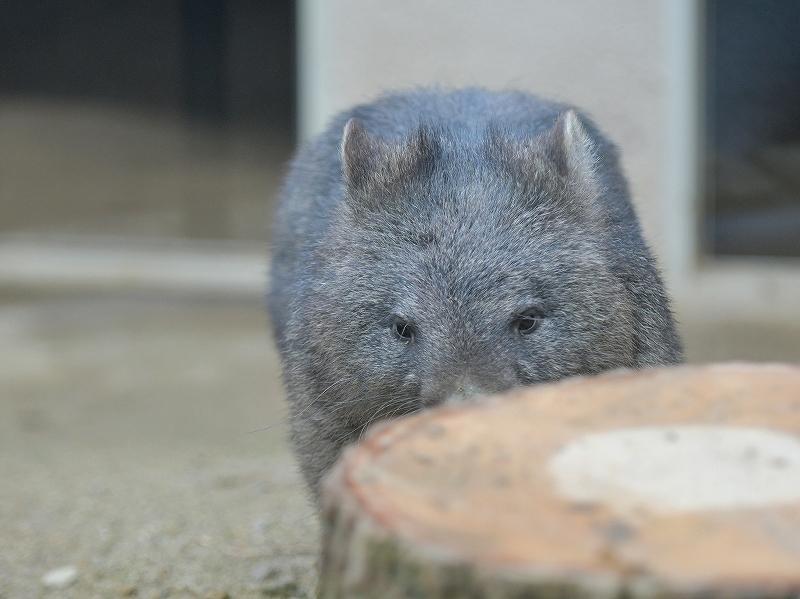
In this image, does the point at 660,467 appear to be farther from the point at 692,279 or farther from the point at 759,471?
the point at 692,279

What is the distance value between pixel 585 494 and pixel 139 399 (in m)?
4.80

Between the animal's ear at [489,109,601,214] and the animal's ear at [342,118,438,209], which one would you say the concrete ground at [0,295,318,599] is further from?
the animal's ear at [489,109,601,214]

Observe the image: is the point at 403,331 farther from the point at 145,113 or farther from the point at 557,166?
the point at 145,113

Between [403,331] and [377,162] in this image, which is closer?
[403,331]

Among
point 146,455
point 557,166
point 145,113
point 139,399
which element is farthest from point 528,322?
point 145,113

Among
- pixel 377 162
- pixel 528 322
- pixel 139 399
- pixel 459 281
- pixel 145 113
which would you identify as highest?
pixel 377 162

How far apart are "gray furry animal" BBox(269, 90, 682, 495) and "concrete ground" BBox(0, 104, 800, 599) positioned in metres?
0.35

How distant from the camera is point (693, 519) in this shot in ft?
4.86

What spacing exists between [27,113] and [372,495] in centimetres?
769

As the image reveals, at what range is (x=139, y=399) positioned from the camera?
600 cm

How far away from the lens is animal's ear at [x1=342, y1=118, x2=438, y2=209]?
2982mm

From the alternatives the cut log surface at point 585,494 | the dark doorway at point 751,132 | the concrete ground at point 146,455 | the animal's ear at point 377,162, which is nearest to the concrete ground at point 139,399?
the concrete ground at point 146,455

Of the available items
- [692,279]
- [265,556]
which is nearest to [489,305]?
[265,556]

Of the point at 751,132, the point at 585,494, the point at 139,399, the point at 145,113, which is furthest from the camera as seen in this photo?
the point at 145,113
